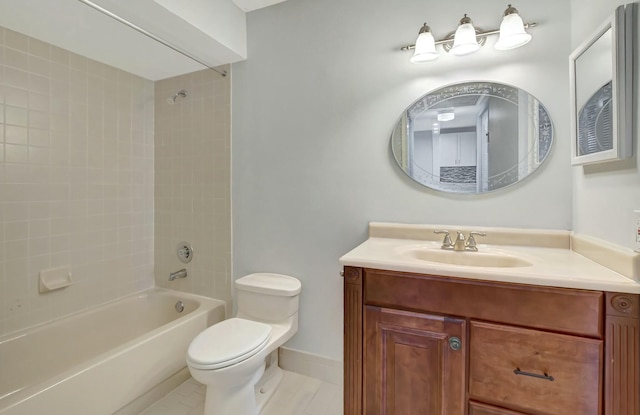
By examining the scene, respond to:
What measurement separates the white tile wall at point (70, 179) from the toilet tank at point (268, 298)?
3.65ft

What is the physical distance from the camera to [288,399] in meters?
1.70

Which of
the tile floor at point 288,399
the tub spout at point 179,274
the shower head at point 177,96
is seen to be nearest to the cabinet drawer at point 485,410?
the tile floor at point 288,399

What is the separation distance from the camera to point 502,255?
132cm

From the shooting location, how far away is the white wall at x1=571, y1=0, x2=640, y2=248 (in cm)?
96

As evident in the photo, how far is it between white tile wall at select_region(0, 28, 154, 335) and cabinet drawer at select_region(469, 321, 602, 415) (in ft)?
7.84

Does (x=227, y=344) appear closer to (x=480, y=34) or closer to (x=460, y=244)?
(x=460, y=244)

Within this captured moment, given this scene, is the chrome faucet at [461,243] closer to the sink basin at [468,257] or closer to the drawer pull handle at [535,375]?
the sink basin at [468,257]

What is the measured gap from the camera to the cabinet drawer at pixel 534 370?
909mm

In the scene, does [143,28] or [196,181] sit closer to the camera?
[143,28]

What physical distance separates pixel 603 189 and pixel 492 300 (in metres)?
0.64

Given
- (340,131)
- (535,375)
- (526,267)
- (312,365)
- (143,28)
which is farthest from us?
(312,365)

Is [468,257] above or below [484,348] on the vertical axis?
above

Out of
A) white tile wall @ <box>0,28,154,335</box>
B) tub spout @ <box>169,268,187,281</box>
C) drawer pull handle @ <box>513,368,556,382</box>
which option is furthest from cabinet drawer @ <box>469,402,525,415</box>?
white tile wall @ <box>0,28,154,335</box>

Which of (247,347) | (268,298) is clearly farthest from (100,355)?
(268,298)
